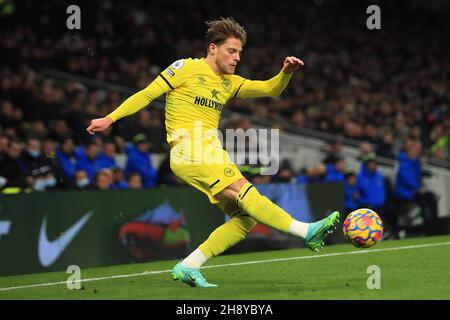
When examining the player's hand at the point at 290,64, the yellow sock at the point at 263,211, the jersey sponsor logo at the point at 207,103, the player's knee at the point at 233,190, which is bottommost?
the yellow sock at the point at 263,211

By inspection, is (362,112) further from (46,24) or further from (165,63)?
(46,24)

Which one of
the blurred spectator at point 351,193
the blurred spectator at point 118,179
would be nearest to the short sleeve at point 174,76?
the blurred spectator at point 118,179

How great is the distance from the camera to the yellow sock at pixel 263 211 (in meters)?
7.78

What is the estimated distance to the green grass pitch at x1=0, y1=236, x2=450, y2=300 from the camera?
7.59 m

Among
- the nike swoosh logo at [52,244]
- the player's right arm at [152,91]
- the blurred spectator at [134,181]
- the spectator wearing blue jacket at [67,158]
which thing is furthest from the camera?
the blurred spectator at [134,181]

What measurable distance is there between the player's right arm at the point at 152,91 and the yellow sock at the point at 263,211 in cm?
115

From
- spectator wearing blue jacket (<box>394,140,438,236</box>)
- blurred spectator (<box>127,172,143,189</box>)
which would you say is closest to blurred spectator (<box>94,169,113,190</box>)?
blurred spectator (<box>127,172,143,189</box>)

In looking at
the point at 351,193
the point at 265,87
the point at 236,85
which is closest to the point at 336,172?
the point at 351,193

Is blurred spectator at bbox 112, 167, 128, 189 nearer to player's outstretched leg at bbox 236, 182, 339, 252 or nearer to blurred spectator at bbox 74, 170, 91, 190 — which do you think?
blurred spectator at bbox 74, 170, 91, 190

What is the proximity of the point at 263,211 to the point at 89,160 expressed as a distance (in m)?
6.03

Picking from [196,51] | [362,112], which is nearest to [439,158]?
[362,112]

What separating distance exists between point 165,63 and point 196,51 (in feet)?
4.41

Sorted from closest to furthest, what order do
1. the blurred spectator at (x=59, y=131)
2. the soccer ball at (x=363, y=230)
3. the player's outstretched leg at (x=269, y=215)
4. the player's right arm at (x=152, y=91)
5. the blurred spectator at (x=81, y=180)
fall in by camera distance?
the player's outstretched leg at (x=269, y=215) < the player's right arm at (x=152, y=91) < the soccer ball at (x=363, y=230) < the blurred spectator at (x=81, y=180) < the blurred spectator at (x=59, y=131)
